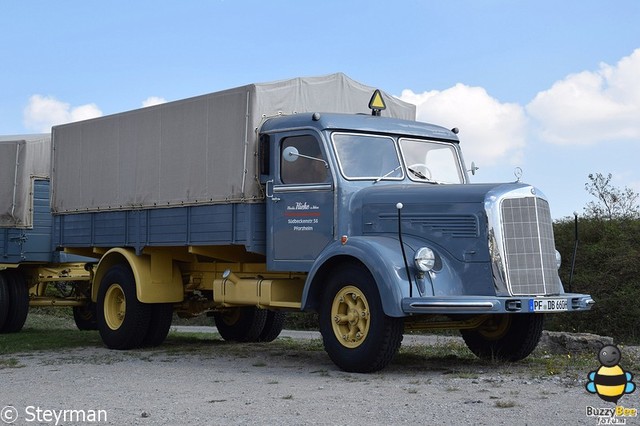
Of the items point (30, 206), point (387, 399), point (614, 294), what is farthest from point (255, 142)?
point (614, 294)

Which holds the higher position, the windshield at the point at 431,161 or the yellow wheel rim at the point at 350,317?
the windshield at the point at 431,161

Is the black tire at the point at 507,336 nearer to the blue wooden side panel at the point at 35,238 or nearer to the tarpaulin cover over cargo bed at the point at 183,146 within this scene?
the tarpaulin cover over cargo bed at the point at 183,146

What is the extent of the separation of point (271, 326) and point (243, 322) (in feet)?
1.44

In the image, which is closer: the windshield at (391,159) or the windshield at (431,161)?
the windshield at (391,159)

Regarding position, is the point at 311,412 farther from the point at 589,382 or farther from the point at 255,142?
the point at 255,142

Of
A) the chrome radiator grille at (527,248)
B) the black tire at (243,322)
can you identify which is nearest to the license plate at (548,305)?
the chrome radiator grille at (527,248)

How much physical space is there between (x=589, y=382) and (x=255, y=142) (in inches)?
200

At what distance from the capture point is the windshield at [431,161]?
11023mm

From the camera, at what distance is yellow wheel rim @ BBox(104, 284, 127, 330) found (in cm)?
1357

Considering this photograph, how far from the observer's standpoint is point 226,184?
11.7 meters

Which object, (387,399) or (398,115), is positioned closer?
(387,399)

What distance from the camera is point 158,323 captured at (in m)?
13.3

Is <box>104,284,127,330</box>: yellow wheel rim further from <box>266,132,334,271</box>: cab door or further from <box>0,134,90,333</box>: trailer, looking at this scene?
→ <box>266,132,334,271</box>: cab door

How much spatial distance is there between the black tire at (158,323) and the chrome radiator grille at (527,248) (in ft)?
19.0
